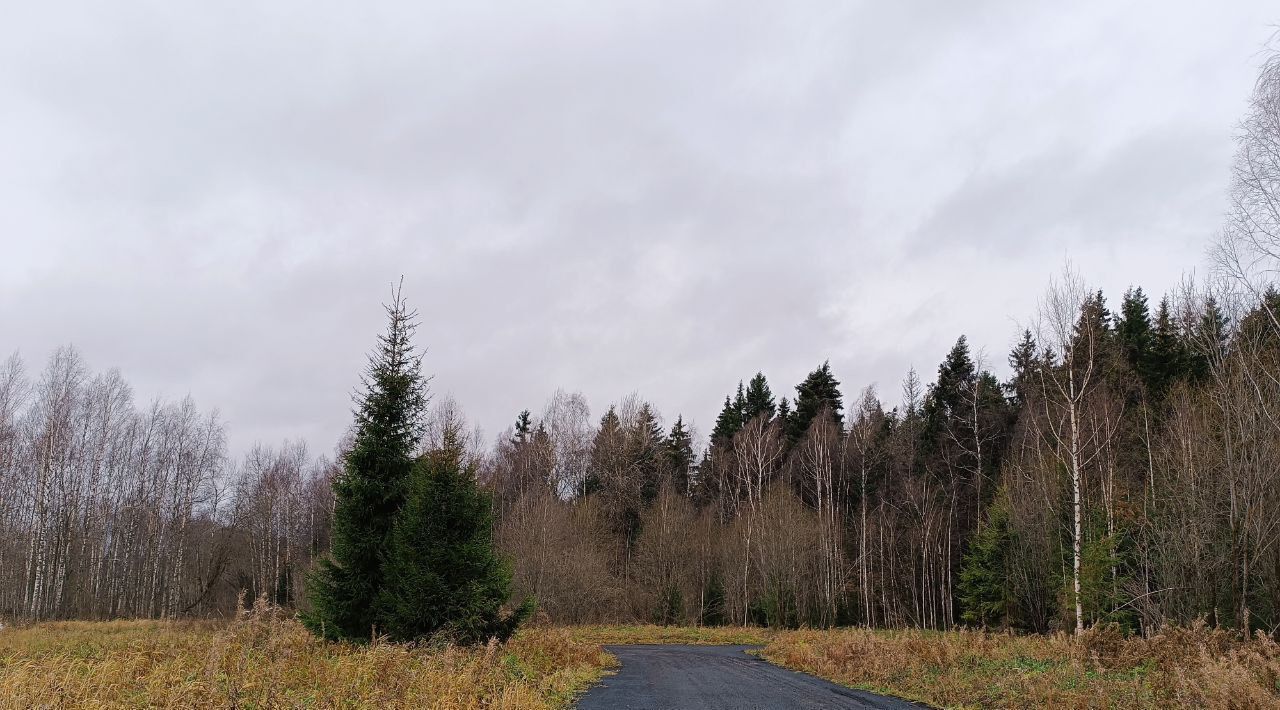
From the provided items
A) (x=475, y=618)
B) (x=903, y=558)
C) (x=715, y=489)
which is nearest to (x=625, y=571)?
(x=715, y=489)

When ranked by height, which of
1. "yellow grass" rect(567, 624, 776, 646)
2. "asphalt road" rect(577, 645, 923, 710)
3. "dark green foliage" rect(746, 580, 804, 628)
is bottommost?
"yellow grass" rect(567, 624, 776, 646)

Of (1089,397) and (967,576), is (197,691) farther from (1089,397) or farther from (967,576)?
(967,576)

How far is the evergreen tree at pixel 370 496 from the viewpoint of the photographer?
17.0 metres

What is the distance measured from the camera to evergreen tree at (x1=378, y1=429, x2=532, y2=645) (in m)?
16.2

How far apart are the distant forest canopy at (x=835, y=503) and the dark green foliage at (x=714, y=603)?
0.79 feet

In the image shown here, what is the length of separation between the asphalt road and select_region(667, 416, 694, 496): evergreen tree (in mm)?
35645

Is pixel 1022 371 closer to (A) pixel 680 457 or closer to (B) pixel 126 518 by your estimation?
(A) pixel 680 457

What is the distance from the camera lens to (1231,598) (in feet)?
66.9

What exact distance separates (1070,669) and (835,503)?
36906mm

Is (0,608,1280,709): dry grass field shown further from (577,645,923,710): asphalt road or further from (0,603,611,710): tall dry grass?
(577,645,923,710): asphalt road

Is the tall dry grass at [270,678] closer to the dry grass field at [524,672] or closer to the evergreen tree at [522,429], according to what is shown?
the dry grass field at [524,672]

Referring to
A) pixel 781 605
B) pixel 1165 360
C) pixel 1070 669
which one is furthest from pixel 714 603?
pixel 1070 669

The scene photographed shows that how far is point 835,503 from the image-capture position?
49.6 metres

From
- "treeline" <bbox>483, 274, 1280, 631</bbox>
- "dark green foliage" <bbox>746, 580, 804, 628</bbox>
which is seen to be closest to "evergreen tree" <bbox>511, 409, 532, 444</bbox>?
"treeline" <bbox>483, 274, 1280, 631</bbox>
